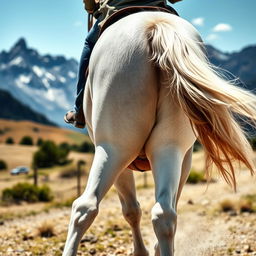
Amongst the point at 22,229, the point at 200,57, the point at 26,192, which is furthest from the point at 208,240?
the point at 26,192

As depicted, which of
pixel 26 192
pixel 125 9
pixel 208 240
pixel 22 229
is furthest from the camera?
pixel 26 192

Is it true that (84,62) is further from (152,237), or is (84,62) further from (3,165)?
(3,165)

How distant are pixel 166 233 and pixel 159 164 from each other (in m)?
0.46

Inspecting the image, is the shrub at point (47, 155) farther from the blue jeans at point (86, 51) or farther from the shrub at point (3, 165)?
the blue jeans at point (86, 51)

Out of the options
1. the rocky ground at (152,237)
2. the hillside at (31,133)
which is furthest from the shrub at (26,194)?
the hillside at (31,133)

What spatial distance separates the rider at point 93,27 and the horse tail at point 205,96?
1.71ft

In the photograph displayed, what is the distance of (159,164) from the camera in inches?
99.7

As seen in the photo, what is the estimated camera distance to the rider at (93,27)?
3127mm

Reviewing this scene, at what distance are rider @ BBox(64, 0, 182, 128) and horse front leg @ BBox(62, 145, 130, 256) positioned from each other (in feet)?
3.14

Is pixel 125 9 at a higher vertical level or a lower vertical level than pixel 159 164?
higher

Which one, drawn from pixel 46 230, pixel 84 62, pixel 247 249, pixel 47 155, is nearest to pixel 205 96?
pixel 84 62

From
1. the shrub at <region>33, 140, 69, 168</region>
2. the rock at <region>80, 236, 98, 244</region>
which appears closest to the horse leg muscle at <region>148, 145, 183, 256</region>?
the rock at <region>80, 236, 98, 244</region>

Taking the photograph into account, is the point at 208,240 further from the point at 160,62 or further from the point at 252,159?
the point at 160,62

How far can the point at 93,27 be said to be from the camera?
3293mm
